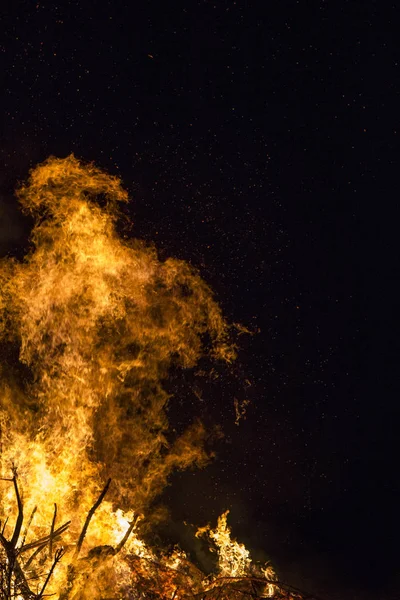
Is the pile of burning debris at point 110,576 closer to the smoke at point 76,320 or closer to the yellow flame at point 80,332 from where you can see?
the yellow flame at point 80,332

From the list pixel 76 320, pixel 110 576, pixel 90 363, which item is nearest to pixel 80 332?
pixel 76 320

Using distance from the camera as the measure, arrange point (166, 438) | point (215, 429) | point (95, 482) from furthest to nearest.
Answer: point (215, 429)
point (166, 438)
point (95, 482)

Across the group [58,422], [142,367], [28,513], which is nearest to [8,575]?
[28,513]

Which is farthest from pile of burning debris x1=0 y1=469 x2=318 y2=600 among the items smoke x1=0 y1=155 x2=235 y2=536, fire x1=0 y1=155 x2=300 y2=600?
smoke x1=0 y1=155 x2=235 y2=536

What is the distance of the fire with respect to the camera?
7.46 metres

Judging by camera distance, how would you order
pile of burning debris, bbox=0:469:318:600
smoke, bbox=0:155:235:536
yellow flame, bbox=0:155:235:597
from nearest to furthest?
pile of burning debris, bbox=0:469:318:600 < yellow flame, bbox=0:155:235:597 < smoke, bbox=0:155:235:536

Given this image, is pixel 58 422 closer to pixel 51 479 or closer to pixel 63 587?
pixel 51 479

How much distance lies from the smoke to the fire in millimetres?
23

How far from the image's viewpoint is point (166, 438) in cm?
1194

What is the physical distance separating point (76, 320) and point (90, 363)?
948mm

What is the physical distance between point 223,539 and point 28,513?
498cm

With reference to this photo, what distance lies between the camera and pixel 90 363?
9289 millimetres

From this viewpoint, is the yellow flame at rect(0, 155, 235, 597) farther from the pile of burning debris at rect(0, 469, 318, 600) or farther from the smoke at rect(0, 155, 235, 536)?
the pile of burning debris at rect(0, 469, 318, 600)

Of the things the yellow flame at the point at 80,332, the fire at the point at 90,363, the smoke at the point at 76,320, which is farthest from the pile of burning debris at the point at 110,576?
the smoke at the point at 76,320
